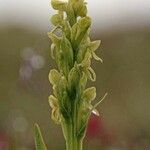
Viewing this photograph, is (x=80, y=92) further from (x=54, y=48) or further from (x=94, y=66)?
(x=94, y=66)

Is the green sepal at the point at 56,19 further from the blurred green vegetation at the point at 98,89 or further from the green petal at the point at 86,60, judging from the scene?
the blurred green vegetation at the point at 98,89

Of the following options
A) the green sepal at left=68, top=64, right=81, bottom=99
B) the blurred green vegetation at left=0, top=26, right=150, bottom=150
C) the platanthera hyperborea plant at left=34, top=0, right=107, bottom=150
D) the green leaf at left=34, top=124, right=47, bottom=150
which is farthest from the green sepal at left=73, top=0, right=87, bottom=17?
the blurred green vegetation at left=0, top=26, right=150, bottom=150

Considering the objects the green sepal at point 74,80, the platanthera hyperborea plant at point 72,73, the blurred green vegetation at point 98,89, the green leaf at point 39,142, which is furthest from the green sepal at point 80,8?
the blurred green vegetation at point 98,89

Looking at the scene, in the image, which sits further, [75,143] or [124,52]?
[124,52]

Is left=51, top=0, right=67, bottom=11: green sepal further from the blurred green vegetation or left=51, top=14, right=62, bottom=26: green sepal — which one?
the blurred green vegetation

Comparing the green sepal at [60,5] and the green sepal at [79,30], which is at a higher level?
the green sepal at [60,5]

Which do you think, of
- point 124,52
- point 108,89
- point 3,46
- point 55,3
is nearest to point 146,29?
point 124,52

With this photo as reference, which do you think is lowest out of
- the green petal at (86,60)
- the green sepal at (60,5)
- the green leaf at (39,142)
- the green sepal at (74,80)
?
the green leaf at (39,142)
